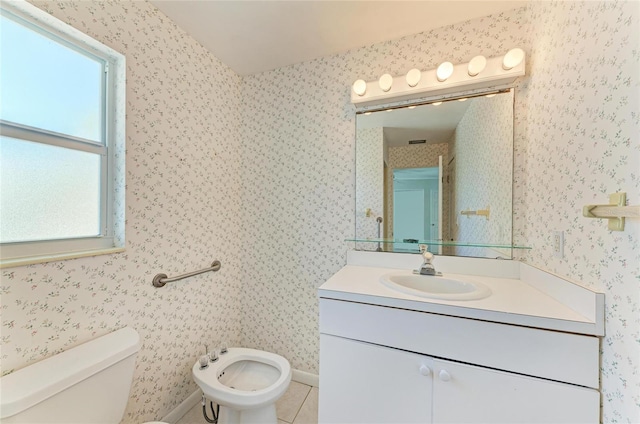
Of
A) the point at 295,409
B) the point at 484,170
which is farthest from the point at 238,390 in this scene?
the point at 484,170

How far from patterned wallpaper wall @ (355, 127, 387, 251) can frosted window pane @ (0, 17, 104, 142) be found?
1.38 metres

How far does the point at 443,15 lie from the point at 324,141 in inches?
36.6

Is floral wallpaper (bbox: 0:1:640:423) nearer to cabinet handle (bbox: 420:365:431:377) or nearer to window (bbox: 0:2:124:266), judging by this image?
window (bbox: 0:2:124:266)

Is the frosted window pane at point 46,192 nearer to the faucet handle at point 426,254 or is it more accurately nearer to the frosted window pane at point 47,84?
the frosted window pane at point 47,84

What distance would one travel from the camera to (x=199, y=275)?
5.10 feet

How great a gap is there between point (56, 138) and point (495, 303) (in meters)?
1.90

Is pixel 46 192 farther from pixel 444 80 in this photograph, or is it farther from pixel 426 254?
pixel 444 80

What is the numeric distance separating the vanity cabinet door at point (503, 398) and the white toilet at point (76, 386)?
4.06 ft

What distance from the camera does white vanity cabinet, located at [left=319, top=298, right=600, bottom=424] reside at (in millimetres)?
798

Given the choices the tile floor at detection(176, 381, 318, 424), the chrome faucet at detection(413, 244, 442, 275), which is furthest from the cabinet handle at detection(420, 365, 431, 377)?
the tile floor at detection(176, 381, 318, 424)

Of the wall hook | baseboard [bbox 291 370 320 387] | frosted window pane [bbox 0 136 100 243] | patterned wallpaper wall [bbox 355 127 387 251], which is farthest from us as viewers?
baseboard [bbox 291 370 320 387]

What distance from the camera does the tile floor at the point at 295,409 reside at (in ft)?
4.66

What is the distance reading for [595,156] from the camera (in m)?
0.80

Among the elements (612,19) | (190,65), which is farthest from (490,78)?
(190,65)
